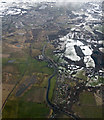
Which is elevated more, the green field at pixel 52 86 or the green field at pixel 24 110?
the green field at pixel 52 86

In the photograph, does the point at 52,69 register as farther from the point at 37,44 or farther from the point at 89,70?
the point at 37,44

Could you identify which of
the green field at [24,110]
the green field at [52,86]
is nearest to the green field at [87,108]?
the green field at [52,86]

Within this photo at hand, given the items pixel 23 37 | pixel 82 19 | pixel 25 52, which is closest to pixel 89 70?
pixel 25 52

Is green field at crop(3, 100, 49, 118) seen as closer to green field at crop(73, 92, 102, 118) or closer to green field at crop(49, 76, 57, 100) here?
green field at crop(49, 76, 57, 100)

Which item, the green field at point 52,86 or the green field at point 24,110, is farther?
the green field at point 52,86

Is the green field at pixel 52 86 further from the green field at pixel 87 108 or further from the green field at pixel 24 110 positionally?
the green field at pixel 87 108
